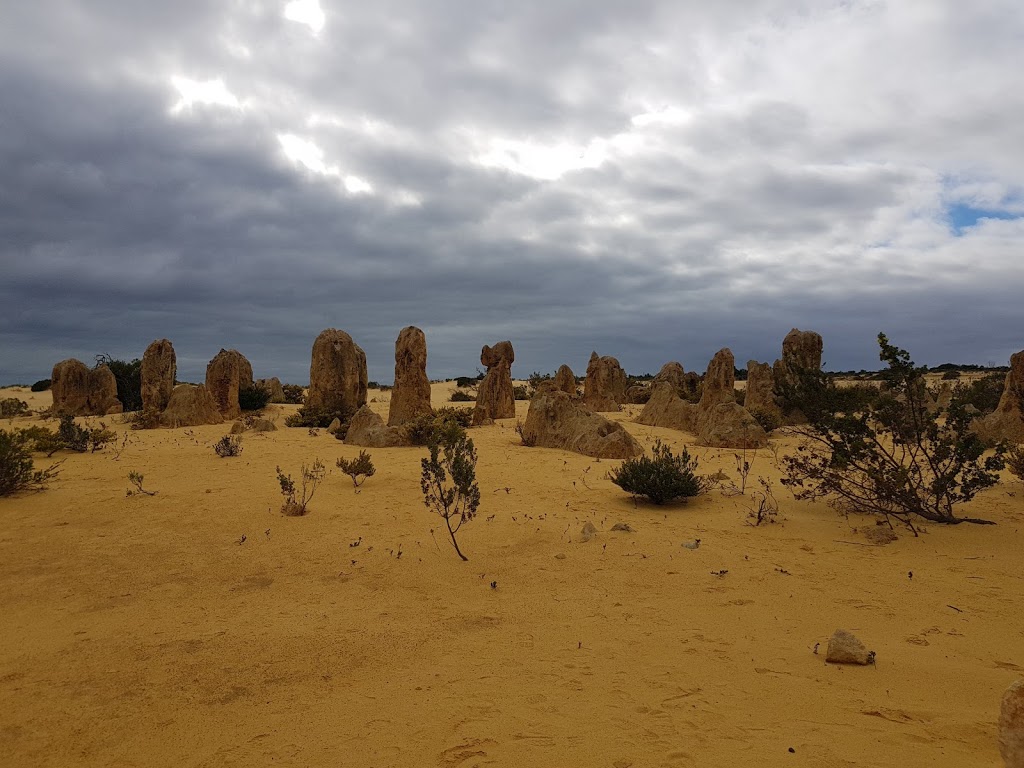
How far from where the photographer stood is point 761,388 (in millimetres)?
21391

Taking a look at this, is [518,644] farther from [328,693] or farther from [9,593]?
[9,593]

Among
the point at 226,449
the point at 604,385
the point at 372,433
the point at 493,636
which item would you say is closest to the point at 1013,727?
the point at 493,636

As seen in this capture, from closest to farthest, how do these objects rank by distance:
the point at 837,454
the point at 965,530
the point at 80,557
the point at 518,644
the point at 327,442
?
the point at 518,644 < the point at 80,557 < the point at 965,530 < the point at 837,454 < the point at 327,442

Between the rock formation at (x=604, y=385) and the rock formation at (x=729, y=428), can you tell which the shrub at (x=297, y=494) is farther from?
the rock formation at (x=604, y=385)

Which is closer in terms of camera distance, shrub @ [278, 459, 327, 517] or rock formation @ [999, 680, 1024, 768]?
rock formation @ [999, 680, 1024, 768]

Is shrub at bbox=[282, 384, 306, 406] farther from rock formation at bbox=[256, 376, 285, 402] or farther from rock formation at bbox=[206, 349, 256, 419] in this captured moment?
rock formation at bbox=[206, 349, 256, 419]

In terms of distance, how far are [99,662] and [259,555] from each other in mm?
2297

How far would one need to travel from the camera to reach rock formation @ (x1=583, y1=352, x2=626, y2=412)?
2470cm

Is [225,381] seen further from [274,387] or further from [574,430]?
[574,430]

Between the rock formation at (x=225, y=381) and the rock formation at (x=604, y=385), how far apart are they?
12687mm

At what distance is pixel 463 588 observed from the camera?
5.54 m

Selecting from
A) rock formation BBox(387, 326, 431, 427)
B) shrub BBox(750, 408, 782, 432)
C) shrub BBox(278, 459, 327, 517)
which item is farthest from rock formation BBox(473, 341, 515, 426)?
shrub BBox(278, 459, 327, 517)

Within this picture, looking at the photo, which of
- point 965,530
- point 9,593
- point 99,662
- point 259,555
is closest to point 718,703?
point 99,662

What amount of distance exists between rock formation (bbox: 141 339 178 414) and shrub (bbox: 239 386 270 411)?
2.47 meters
